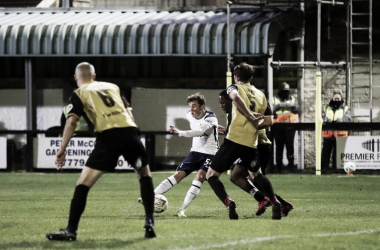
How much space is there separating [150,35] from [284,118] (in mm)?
4511

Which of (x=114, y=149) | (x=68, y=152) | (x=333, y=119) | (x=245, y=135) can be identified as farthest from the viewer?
(x=68, y=152)

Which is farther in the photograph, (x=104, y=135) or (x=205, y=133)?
(x=205, y=133)

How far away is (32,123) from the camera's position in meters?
26.2

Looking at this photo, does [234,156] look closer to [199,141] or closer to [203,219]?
[203,219]

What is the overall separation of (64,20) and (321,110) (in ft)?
27.1

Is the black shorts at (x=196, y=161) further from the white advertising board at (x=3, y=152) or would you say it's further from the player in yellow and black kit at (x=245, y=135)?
the white advertising board at (x=3, y=152)

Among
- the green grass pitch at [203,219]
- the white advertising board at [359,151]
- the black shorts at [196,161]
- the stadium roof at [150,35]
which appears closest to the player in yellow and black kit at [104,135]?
the green grass pitch at [203,219]

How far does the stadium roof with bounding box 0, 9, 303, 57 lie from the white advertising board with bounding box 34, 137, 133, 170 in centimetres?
274

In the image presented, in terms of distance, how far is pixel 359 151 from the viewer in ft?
73.6

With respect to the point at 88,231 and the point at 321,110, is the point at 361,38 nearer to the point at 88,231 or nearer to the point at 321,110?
the point at 321,110

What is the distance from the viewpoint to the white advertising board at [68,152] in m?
24.3

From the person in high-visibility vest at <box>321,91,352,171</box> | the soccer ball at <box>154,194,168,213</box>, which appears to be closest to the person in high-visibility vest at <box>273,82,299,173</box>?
the person in high-visibility vest at <box>321,91,352,171</box>

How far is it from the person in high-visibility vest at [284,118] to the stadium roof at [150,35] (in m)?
1.36

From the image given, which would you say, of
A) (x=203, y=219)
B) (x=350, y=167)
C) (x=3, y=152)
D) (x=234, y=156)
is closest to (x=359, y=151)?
(x=350, y=167)
